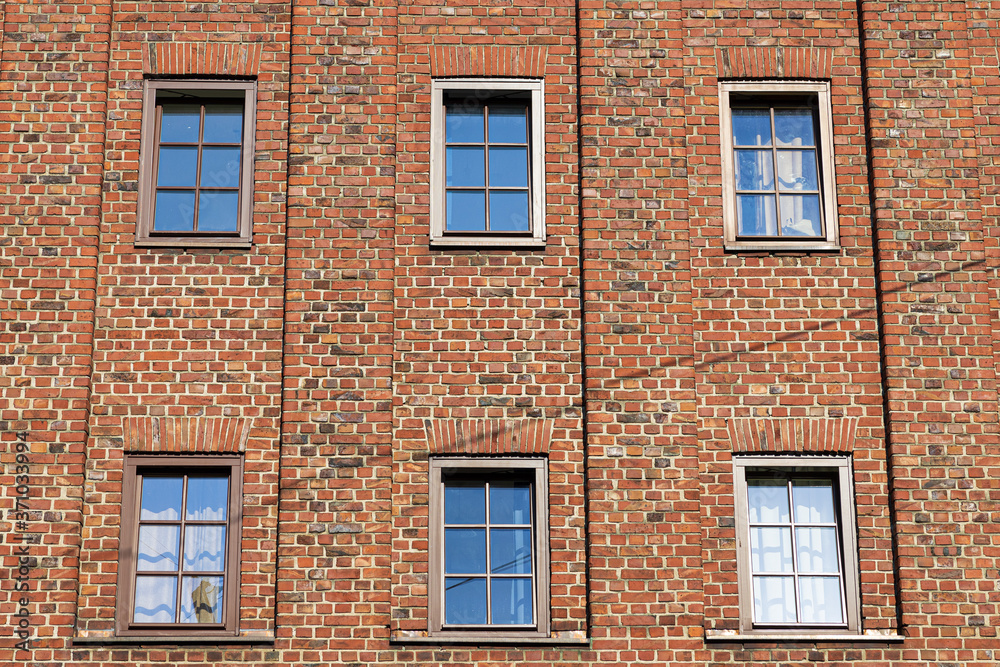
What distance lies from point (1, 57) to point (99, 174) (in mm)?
1507

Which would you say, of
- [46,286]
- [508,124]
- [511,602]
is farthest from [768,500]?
[46,286]

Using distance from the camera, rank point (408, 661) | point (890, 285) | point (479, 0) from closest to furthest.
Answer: point (408, 661), point (890, 285), point (479, 0)

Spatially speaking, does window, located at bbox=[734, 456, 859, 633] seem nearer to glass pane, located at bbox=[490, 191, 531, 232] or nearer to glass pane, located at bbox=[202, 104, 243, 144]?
glass pane, located at bbox=[490, 191, 531, 232]

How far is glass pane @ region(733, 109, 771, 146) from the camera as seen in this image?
11.9m

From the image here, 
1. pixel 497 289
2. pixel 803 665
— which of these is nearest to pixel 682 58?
pixel 497 289

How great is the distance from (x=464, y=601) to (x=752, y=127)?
5117 millimetres

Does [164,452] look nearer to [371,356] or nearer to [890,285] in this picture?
[371,356]

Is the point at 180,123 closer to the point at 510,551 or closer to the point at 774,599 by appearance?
the point at 510,551

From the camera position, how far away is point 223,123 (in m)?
11.9

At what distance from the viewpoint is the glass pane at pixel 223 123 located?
11.8m

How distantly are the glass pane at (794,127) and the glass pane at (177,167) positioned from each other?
5.42 m

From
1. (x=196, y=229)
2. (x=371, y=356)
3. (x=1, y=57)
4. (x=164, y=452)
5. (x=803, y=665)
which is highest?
(x=1, y=57)

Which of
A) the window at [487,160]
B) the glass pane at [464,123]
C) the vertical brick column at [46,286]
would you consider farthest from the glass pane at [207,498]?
the glass pane at [464,123]

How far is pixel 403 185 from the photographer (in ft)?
37.9
